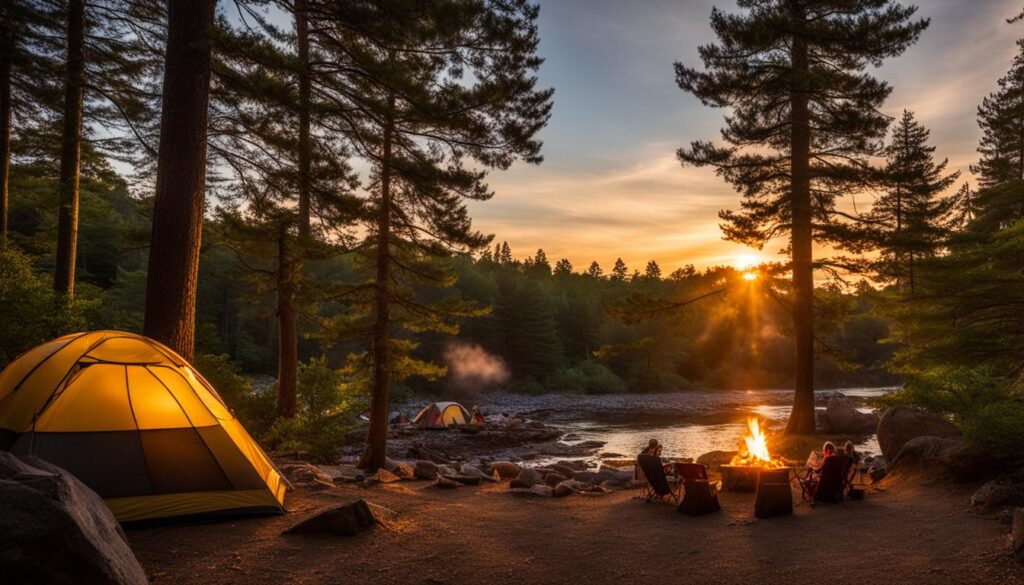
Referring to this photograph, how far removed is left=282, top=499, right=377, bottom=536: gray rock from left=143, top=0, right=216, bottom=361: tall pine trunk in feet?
9.77

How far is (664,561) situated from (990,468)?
17.9ft

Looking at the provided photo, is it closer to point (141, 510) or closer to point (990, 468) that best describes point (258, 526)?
point (141, 510)

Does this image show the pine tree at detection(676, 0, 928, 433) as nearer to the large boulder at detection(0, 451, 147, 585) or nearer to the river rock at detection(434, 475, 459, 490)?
the river rock at detection(434, 475, 459, 490)

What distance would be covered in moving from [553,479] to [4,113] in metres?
14.1

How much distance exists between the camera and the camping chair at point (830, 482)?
8.08 meters

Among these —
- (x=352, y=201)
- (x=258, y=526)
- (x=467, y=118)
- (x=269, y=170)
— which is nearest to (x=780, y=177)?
(x=467, y=118)

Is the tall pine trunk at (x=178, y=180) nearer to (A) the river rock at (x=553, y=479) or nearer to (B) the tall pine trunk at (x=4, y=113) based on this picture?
(A) the river rock at (x=553, y=479)

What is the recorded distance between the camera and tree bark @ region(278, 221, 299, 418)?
12.8 m

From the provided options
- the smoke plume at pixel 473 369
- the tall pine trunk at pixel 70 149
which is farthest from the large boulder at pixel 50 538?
the smoke plume at pixel 473 369

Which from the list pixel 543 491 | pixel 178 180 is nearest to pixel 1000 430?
pixel 543 491

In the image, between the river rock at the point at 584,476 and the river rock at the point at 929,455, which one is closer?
the river rock at the point at 929,455

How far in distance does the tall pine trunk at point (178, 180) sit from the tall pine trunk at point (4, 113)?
781cm

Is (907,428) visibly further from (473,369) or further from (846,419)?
(473,369)

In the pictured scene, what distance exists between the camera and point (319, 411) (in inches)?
535
